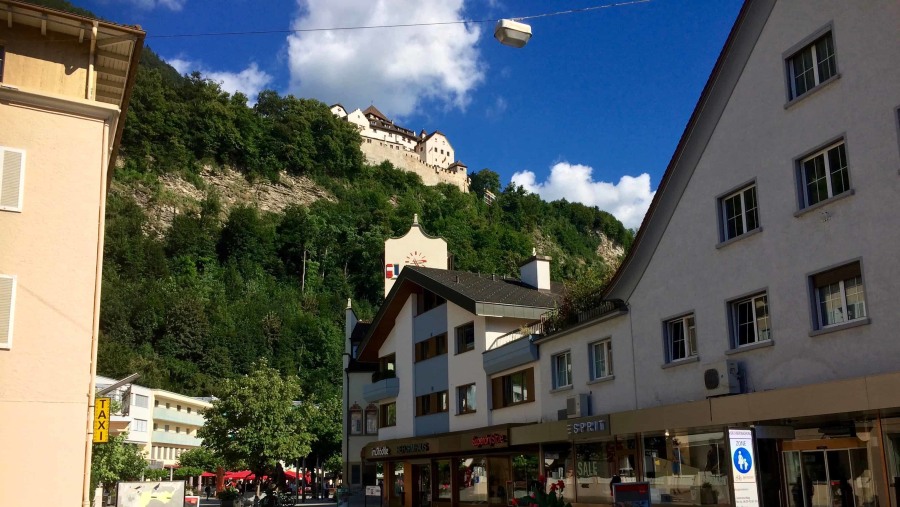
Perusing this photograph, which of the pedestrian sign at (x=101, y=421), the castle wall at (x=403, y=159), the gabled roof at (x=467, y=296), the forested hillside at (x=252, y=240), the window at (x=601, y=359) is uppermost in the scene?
the castle wall at (x=403, y=159)

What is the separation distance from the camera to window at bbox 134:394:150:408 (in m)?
72.1

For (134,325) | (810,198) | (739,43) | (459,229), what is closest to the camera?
(810,198)

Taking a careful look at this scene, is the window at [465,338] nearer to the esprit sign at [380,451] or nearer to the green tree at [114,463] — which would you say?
the esprit sign at [380,451]

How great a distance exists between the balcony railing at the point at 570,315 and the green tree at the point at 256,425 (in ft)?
64.5

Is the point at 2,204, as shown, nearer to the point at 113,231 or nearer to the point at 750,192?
the point at 750,192

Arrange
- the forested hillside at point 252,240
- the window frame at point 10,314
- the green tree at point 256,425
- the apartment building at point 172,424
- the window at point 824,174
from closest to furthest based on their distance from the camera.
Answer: the window frame at point 10,314
the window at point 824,174
the green tree at point 256,425
the apartment building at point 172,424
the forested hillside at point 252,240

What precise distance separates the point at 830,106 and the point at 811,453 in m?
6.71

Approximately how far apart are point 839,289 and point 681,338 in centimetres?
→ 497

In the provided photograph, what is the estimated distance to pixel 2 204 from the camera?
50.2 ft

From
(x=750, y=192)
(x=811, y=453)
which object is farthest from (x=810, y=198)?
(x=811, y=453)

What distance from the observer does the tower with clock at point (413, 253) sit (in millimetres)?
48094

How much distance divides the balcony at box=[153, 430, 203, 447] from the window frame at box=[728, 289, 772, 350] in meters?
66.1

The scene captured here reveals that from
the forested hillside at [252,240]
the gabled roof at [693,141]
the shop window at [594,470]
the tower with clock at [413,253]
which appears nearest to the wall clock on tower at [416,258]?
the tower with clock at [413,253]

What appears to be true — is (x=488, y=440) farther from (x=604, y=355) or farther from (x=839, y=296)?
(x=839, y=296)
